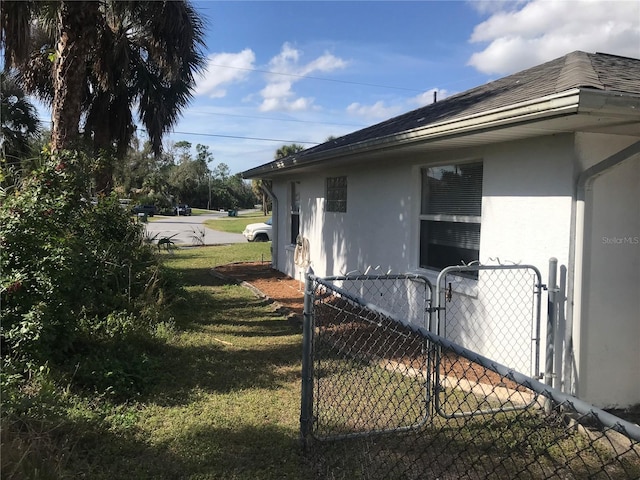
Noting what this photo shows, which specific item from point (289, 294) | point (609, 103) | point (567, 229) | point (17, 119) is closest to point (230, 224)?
→ point (17, 119)

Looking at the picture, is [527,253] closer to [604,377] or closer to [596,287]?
[596,287]

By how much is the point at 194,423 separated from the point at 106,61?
8841 mm

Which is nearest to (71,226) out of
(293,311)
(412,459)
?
(293,311)

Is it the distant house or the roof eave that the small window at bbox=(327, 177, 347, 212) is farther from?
the distant house

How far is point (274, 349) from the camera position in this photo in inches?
245

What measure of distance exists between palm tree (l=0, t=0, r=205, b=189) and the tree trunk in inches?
0.5

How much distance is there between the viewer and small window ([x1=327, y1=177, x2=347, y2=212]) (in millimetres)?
9250

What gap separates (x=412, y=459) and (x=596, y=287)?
225 cm

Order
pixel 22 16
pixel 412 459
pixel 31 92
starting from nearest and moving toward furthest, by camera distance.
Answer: pixel 412 459 → pixel 22 16 → pixel 31 92

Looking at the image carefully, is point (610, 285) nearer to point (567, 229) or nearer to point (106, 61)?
point (567, 229)

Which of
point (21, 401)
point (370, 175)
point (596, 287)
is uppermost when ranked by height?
point (370, 175)

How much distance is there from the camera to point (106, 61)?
34.1 feet

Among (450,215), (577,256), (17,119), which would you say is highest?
(17,119)

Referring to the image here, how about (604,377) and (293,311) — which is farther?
(293,311)
